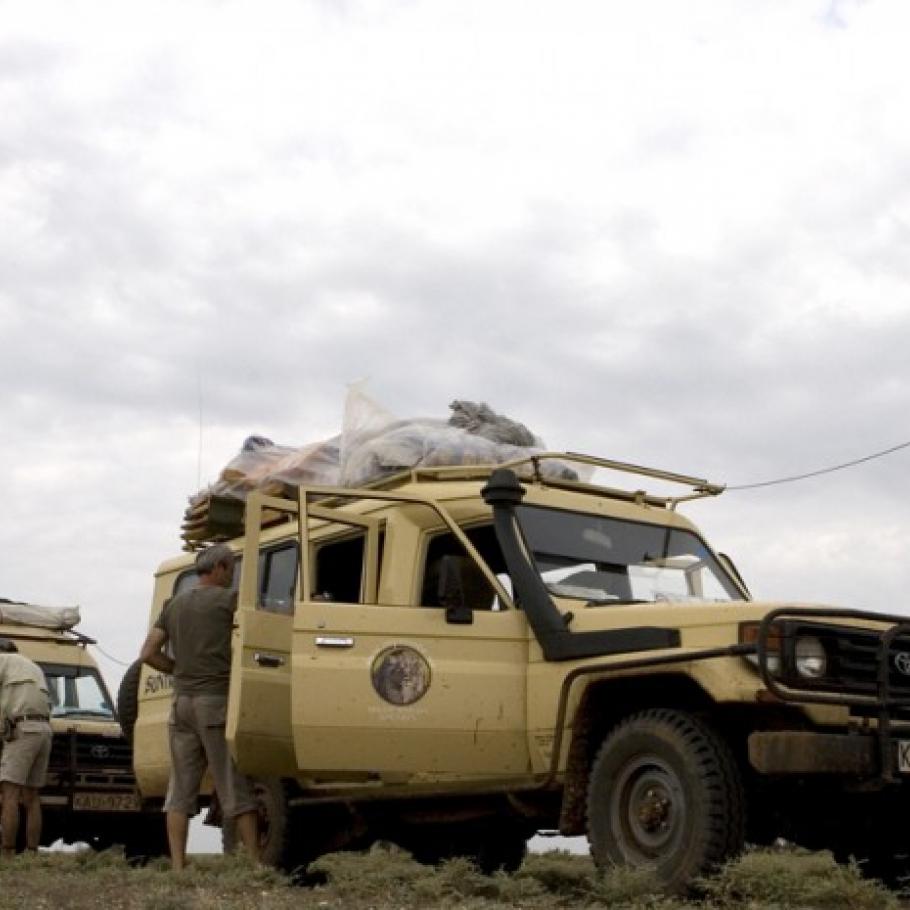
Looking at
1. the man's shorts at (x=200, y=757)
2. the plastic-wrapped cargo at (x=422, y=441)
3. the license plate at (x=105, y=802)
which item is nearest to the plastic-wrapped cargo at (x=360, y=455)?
the plastic-wrapped cargo at (x=422, y=441)

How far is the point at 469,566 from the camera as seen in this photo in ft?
28.1

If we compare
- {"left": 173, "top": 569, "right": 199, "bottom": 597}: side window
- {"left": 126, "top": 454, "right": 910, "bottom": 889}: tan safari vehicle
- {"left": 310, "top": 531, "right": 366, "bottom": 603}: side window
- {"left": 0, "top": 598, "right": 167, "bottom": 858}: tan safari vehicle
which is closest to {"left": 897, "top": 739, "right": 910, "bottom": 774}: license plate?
{"left": 126, "top": 454, "right": 910, "bottom": 889}: tan safari vehicle

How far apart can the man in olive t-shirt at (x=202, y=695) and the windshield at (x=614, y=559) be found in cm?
177

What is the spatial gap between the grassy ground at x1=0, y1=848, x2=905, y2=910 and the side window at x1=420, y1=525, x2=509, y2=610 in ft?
4.28

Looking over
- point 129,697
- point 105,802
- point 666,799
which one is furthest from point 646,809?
point 105,802

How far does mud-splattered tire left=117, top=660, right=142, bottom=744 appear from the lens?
37.4 ft

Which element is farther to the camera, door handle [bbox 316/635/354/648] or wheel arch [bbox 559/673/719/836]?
door handle [bbox 316/635/354/648]

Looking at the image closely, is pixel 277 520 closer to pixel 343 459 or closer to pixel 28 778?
pixel 343 459

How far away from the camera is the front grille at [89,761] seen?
44.9 ft

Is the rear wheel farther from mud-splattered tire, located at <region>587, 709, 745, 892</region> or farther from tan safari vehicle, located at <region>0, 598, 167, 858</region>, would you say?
tan safari vehicle, located at <region>0, 598, 167, 858</region>

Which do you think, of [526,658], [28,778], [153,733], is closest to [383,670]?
[526,658]

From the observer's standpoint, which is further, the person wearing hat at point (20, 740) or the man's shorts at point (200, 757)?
the person wearing hat at point (20, 740)

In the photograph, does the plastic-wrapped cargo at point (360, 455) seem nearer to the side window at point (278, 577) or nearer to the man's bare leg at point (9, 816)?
the side window at point (278, 577)

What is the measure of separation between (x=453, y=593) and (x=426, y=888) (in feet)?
4.50
